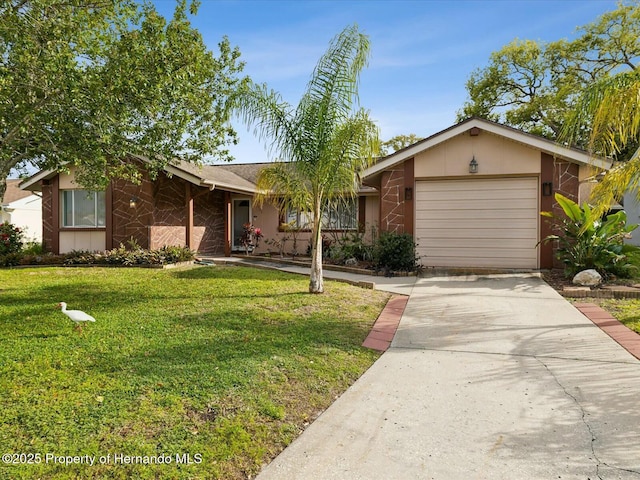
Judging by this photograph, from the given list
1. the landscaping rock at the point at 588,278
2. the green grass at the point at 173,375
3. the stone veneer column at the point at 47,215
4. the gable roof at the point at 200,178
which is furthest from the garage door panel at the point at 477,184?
the stone veneer column at the point at 47,215

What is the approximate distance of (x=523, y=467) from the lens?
2646 mm

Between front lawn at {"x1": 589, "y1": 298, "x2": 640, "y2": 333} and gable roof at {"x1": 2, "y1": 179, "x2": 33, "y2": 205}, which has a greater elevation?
gable roof at {"x1": 2, "y1": 179, "x2": 33, "y2": 205}

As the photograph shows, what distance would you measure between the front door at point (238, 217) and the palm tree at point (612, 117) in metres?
12.6

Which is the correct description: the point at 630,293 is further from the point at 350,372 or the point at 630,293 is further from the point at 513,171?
the point at 350,372

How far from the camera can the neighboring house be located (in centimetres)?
2519

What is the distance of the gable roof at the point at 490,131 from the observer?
997 centimetres

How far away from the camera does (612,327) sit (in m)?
5.63

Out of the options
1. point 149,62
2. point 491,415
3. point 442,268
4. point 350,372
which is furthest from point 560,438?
point 442,268

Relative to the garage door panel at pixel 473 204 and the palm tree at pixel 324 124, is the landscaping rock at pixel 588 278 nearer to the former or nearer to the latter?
the garage door panel at pixel 473 204

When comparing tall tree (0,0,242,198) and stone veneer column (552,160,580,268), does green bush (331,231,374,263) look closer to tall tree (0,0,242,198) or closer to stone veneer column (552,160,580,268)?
stone veneer column (552,160,580,268)

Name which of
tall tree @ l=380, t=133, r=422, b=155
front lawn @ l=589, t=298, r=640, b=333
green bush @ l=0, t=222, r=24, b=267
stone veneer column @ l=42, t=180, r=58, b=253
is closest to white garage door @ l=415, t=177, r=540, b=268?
front lawn @ l=589, t=298, r=640, b=333

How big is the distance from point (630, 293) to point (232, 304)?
7.04 m

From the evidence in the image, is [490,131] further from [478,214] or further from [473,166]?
[478,214]

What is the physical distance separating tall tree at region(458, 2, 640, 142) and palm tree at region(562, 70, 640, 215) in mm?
19531
